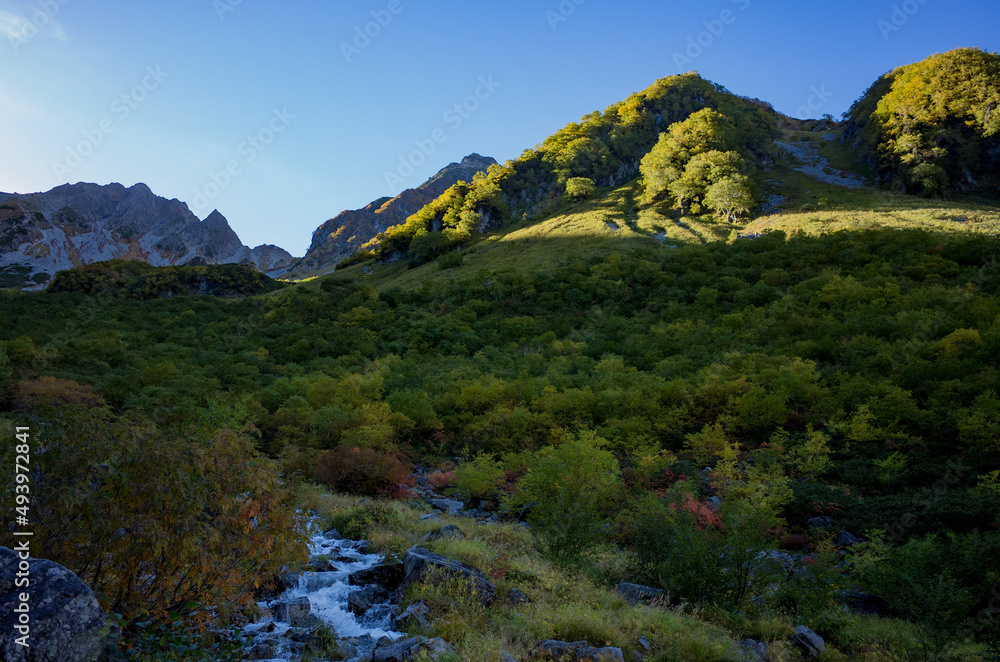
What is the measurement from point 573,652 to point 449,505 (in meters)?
11.3

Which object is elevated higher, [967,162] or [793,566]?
[967,162]

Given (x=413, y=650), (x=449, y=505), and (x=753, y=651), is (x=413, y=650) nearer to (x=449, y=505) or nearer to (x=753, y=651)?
(x=753, y=651)

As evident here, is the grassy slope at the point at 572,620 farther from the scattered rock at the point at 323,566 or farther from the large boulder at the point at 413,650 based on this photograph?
the scattered rock at the point at 323,566

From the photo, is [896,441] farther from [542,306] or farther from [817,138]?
[817,138]

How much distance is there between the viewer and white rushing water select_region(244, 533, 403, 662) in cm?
667

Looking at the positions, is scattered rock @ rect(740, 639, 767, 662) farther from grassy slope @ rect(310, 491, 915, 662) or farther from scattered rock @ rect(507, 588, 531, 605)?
scattered rock @ rect(507, 588, 531, 605)

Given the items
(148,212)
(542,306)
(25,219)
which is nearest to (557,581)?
(542,306)

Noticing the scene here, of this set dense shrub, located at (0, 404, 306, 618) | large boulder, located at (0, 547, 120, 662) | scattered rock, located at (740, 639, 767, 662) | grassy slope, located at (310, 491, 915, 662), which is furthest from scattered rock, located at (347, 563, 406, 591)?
scattered rock, located at (740, 639, 767, 662)

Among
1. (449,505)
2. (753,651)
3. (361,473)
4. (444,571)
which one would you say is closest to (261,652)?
(444,571)

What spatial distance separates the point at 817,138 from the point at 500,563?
109 metres

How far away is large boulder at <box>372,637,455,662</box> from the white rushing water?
557mm

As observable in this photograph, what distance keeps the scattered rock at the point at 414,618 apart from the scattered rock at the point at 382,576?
1.60 m

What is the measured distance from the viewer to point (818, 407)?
19.7 meters

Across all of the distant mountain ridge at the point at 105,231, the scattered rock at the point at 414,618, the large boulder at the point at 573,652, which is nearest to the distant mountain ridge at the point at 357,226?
the distant mountain ridge at the point at 105,231
